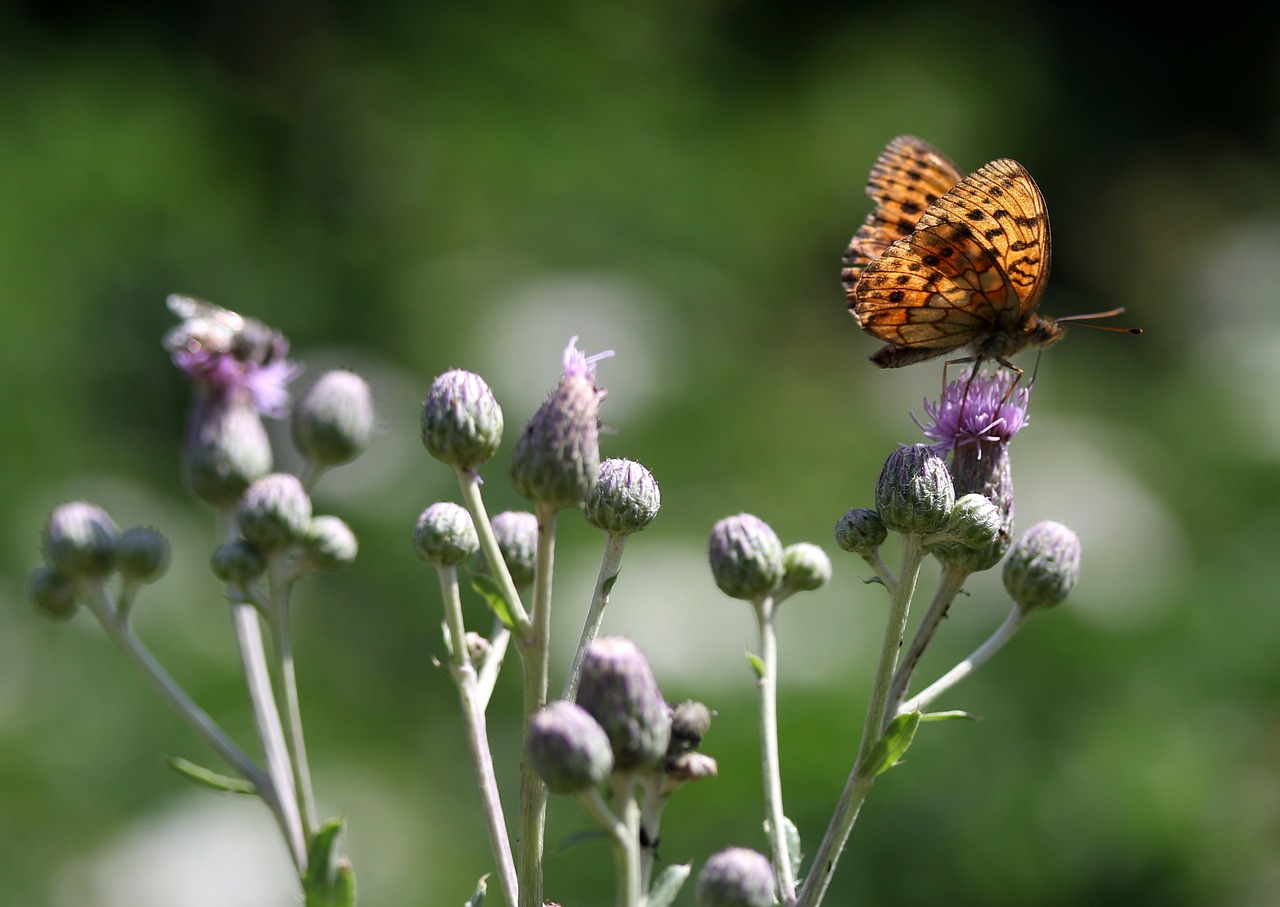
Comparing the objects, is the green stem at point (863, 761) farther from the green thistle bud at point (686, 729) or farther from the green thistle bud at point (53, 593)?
the green thistle bud at point (53, 593)

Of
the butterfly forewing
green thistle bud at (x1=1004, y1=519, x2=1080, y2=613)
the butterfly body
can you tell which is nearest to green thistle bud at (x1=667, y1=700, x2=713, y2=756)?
green thistle bud at (x1=1004, y1=519, x2=1080, y2=613)

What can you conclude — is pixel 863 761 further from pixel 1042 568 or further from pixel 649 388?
pixel 649 388

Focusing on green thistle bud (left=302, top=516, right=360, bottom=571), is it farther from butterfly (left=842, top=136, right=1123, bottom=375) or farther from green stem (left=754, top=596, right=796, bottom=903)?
butterfly (left=842, top=136, right=1123, bottom=375)

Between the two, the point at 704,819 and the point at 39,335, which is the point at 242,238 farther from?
the point at 704,819

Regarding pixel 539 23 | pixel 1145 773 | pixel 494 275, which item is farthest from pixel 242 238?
pixel 1145 773

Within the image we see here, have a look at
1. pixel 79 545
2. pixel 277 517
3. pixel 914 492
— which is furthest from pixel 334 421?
pixel 914 492

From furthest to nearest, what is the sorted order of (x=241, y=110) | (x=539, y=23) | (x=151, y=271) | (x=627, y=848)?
(x=539, y=23), (x=241, y=110), (x=151, y=271), (x=627, y=848)

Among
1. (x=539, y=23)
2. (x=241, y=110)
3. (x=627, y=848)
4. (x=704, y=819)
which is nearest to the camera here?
(x=627, y=848)

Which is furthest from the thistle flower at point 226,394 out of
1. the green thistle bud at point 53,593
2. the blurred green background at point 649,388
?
the blurred green background at point 649,388
